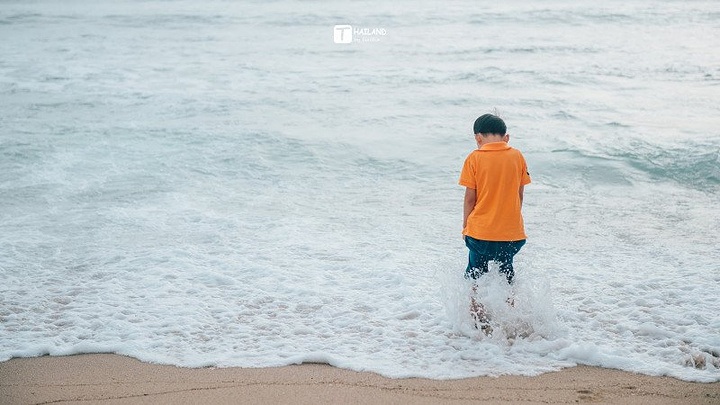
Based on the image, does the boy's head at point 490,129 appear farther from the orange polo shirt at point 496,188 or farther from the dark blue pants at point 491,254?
the dark blue pants at point 491,254

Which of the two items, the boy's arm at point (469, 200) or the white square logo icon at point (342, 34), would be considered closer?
the boy's arm at point (469, 200)

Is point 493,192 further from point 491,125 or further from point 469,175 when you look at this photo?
point 491,125

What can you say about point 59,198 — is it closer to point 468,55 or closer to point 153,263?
point 153,263

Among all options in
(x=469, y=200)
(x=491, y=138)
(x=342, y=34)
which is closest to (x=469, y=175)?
(x=469, y=200)

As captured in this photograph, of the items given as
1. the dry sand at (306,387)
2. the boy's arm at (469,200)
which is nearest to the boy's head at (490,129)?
the boy's arm at (469,200)

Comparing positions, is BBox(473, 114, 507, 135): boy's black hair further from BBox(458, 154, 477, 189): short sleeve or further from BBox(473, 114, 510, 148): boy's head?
BBox(458, 154, 477, 189): short sleeve

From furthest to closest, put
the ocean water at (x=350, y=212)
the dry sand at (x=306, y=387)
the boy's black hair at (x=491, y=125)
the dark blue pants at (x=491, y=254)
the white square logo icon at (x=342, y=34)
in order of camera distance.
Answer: the white square logo icon at (x=342, y=34), the ocean water at (x=350, y=212), the dark blue pants at (x=491, y=254), the boy's black hair at (x=491, y=125), the dry sand at (x=306, y=387)

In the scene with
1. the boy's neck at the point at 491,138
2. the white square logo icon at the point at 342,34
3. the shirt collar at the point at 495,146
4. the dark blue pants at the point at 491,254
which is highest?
the white square logo icon at the point at 342,34

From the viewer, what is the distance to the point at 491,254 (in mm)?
4258

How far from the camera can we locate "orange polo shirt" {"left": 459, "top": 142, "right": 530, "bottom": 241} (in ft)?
13.5

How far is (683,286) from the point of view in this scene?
17.3 feet

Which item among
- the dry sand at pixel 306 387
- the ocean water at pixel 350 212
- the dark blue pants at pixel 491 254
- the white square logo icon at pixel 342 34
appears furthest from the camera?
the white square logo icon at pixel 342 34

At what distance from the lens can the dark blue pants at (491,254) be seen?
423cm

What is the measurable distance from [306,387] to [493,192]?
5.52 feet
